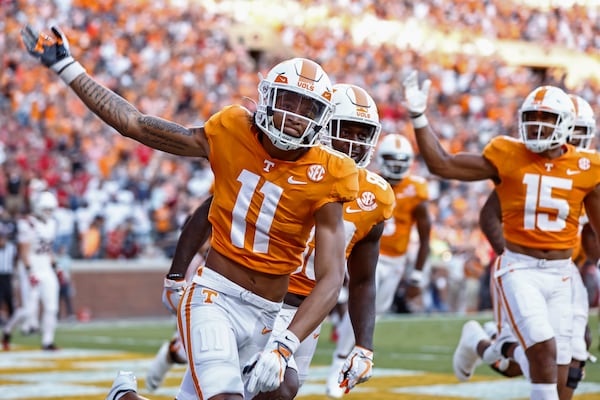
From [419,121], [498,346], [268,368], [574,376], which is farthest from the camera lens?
[498,346]

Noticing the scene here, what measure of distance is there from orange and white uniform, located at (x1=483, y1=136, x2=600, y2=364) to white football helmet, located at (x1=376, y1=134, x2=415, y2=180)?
8.95 ft

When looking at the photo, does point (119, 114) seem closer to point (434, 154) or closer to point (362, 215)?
point (362, 215)

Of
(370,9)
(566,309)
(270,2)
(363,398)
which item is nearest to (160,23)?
(270,2)

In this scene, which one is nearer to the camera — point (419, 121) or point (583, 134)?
point (419, 121)

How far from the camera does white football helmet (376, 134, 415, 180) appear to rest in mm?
9758

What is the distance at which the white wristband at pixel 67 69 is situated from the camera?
15.5 ft

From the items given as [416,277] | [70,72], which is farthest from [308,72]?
[416,277]

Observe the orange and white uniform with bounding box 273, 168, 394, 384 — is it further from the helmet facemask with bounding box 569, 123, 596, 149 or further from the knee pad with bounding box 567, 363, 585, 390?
the helmet facemask with bounding box 569, 123, 596, 149

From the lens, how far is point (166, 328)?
15.6 meters

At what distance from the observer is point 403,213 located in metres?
10.5

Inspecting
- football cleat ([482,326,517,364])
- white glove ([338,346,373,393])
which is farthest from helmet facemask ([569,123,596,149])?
white glove ([338,346,373,393])

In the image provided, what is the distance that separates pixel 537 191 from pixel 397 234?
12.2 ft

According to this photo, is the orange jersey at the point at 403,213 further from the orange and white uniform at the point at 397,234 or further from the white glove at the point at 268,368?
the white glove at the point at 268,368

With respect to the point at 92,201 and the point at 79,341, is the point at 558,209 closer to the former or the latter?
the point at 79,341
